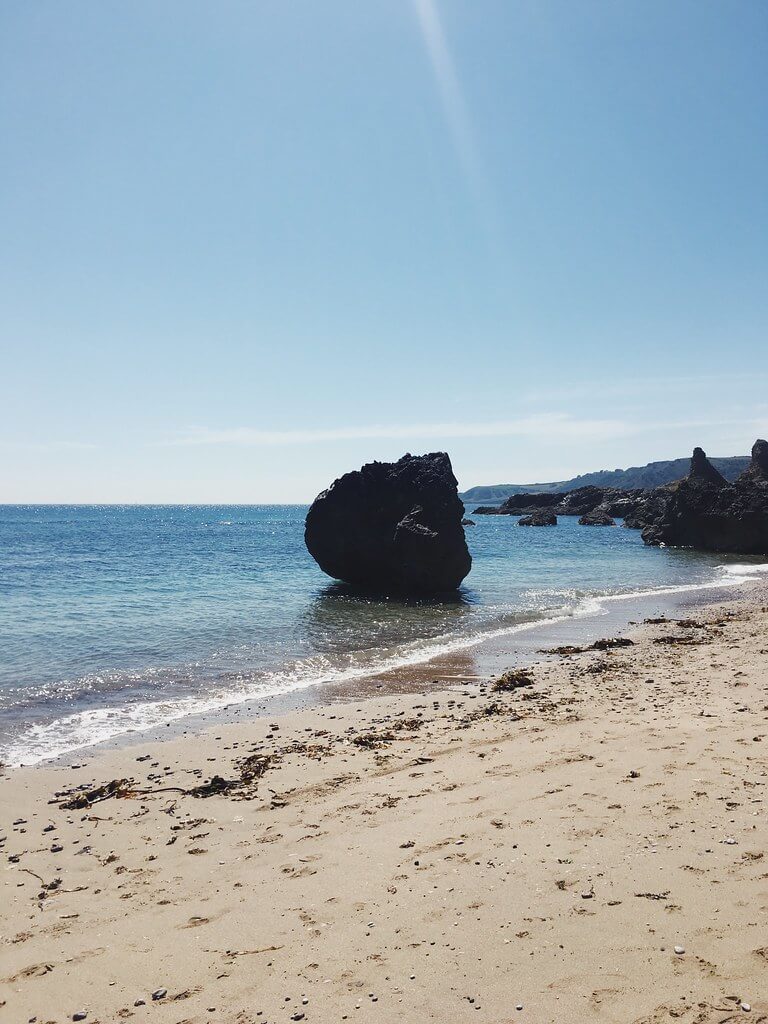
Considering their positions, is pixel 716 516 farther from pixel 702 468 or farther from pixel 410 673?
pixel 410 673

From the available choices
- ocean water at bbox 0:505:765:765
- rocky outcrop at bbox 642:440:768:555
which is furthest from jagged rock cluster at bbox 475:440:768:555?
ocean water at bbox 0:505:765:765

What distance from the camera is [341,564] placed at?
111 ft

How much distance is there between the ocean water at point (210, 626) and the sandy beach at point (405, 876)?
3428 millimetres

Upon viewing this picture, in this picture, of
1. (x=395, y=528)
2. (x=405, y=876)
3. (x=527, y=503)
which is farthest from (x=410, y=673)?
(x=527, y=503)

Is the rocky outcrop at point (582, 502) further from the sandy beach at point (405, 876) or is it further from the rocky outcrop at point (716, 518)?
the sandy beach at point (405, 876)

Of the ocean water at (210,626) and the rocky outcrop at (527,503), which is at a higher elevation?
the rocky outcrop at (527,503)

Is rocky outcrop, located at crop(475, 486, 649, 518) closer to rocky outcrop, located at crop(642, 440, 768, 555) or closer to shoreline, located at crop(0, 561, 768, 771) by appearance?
rocky outcrop, located at crop(642, 440, 768, 555)

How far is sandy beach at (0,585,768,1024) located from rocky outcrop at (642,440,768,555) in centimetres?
5136

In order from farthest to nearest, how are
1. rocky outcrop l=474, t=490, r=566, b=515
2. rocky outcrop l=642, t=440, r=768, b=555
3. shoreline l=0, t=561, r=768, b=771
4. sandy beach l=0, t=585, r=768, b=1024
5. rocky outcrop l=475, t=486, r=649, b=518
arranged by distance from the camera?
rocky outcrop l=474, t=490, r=566, b=515 < rocky outcrop l=475, t=486, r=649, b=518 < rocky outcrop l=642, t=440, r=768, b=555 < shoreline l=0, t=561, r=768, b=771 < sandy beach l=0, t=585, r=768, b=1024

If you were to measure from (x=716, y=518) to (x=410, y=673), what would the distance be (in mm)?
51437

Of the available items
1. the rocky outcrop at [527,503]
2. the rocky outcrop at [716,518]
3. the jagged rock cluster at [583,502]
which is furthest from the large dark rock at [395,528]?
the rocky outcrop at [527,503]

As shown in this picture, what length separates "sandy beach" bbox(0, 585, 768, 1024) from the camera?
453 centimetres

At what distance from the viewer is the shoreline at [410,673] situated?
11.7 m

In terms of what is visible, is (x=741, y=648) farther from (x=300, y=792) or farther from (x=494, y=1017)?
(x=494, y=1017)
